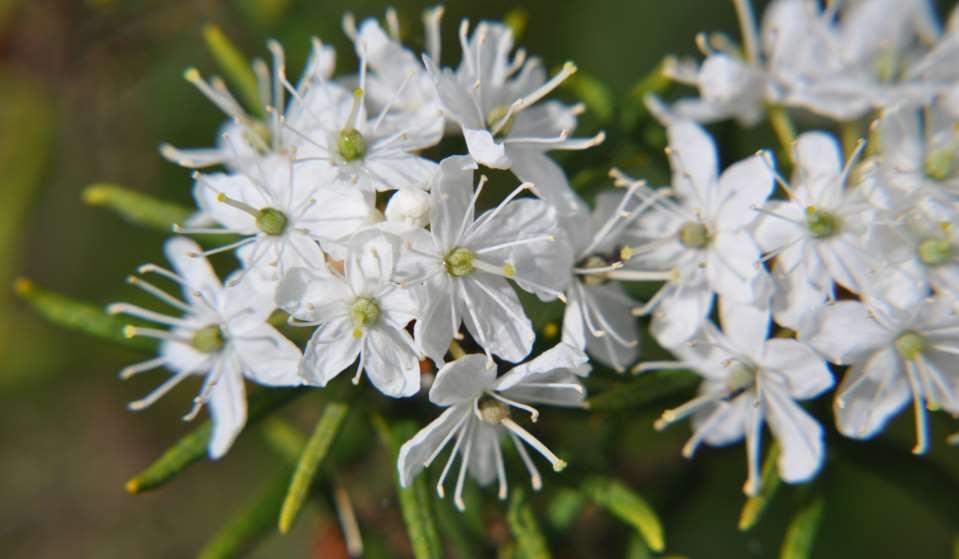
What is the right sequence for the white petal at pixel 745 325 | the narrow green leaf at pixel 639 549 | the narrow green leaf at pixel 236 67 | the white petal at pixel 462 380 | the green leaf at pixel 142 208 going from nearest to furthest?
the white petal at pixel 462 380 → the white petal at pixel 745 325 → the narrow green leaf at pixel 639 549 → the green leaf at pixel 142 208 → the narrow green leaf at pixel 236 67

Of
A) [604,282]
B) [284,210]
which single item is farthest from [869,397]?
[284,210]

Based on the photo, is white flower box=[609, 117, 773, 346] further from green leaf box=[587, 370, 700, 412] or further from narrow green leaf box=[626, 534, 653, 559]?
narrow green leaf box=[626, 534, 653, 559]

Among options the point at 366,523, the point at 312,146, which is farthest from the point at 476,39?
the point at 366,523

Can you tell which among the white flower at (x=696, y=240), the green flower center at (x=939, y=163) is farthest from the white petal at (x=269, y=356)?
the green flower center at (x=939, y=163)

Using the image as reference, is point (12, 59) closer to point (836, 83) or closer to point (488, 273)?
point (488, 273)

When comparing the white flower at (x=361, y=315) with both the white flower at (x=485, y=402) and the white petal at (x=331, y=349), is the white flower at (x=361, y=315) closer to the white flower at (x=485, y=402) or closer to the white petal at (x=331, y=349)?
the white petal at (x=331, y=349)

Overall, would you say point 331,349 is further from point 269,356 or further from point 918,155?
point 918,155
